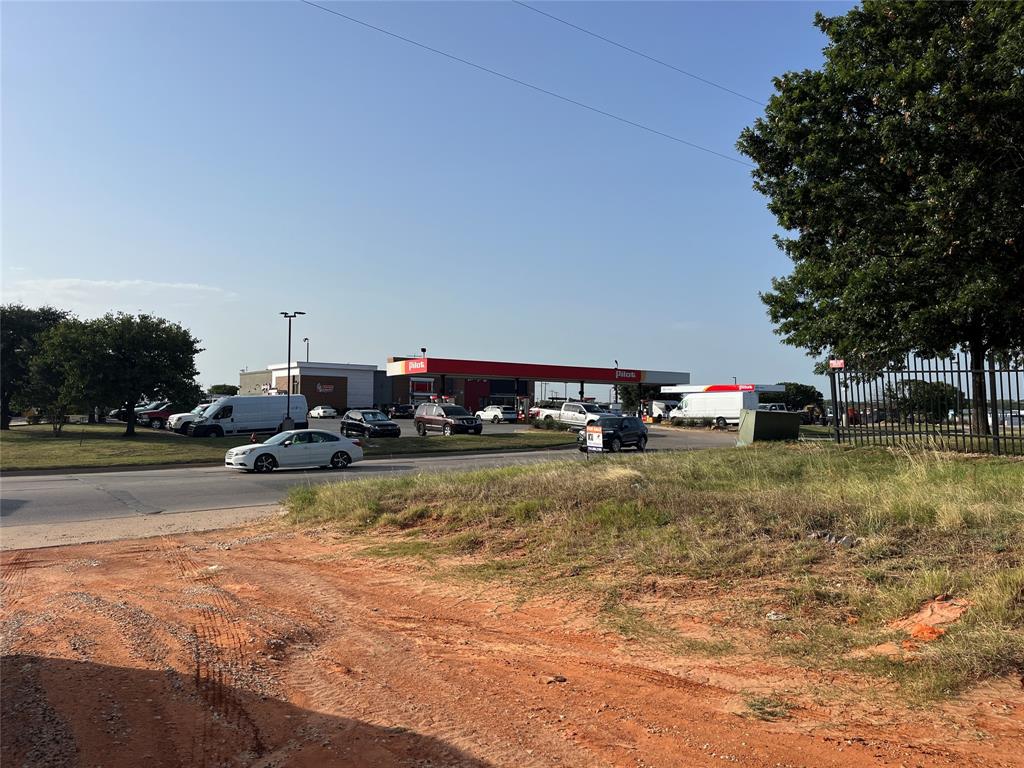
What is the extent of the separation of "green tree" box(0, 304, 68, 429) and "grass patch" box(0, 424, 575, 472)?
7.66m

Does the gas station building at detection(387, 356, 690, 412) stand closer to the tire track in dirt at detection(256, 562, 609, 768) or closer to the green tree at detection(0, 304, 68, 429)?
the green tree at detection(0, 304, 68, 429)

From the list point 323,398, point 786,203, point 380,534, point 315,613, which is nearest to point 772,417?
point 786,203

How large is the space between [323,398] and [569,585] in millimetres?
74669

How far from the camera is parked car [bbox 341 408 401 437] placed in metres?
41.3

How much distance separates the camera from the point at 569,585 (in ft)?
25.4

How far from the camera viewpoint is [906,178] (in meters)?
18.0

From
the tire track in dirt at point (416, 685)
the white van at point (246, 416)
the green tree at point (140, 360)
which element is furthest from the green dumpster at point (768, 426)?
the green tree at point (140, 360)

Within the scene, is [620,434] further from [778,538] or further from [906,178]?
[778,538]

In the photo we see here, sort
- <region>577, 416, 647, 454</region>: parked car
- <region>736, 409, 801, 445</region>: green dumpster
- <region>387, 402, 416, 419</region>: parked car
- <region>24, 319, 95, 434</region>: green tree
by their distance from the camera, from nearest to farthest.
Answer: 1. <region>736, 409, 801, 445</region>: green dumpster
2. <region>577, 416, 647, 454</region>: parked car
3. <region>24, 319, 95, 434</region>: green tree
4. <region>387, 402, 416, 419</region>: parked car

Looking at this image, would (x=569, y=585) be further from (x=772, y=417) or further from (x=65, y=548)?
(x=772, y=417)

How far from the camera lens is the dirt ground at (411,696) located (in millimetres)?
4090

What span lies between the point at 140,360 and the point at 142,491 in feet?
76.8

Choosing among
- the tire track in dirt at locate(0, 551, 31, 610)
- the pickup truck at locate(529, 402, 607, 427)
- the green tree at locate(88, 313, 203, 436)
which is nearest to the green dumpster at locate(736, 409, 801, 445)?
the tire track in dirt at locate(0, 551, 31, 610)

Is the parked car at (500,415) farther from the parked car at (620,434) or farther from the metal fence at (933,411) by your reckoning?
the metal fence at (933,411)
